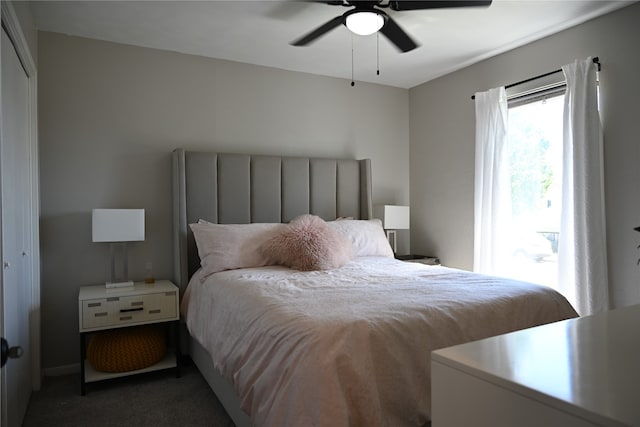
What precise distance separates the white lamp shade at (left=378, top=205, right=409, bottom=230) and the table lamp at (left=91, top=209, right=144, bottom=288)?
7.67ft

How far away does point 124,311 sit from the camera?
9.74ft

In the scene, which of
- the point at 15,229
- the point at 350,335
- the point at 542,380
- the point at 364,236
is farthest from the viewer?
the point at 364,236

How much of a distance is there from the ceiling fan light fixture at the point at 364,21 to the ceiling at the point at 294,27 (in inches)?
17.2

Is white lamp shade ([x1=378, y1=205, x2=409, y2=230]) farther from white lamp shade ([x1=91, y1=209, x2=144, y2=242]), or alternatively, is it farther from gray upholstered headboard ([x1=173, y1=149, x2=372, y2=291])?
white lamp shade ([x1=91, y1=209, x2=144, y2=242])

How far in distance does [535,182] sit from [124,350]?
354 cm

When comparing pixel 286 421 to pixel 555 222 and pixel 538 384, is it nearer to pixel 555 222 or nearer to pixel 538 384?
pixel 538 384

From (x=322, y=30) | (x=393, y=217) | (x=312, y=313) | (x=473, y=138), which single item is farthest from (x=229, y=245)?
(x=473, y=138)

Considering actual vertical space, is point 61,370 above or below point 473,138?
below

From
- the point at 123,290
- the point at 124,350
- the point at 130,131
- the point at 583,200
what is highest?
the point at 130,131

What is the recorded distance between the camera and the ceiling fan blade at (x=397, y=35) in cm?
263

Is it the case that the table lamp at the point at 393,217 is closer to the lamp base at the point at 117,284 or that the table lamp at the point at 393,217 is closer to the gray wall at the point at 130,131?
the gray wall at the point at 130,131

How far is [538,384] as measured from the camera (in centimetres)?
71

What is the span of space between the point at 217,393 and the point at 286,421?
4.18 feet

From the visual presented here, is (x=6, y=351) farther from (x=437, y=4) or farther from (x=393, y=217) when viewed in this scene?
(x=393, y=217)
